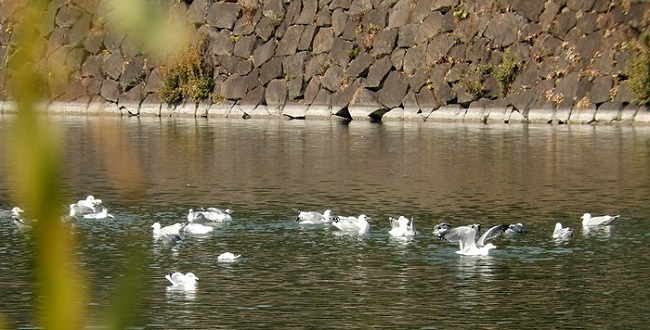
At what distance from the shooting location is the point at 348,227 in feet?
61.9

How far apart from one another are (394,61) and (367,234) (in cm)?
2763

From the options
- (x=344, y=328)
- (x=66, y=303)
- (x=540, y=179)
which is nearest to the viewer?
(x=66, y=303)

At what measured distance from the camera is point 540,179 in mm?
26469

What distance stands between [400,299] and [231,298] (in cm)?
175

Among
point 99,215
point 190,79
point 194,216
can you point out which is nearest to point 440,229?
point 194,216

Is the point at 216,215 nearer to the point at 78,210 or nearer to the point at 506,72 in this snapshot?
the point at 78,210

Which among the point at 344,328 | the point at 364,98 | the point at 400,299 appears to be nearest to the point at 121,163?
the point at 344,328

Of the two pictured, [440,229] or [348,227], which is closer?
[440,229]

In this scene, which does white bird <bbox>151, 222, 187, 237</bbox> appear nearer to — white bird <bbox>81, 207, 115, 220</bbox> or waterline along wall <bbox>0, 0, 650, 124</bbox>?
white bird <bbox>81, 207, 115, 220</bbox>

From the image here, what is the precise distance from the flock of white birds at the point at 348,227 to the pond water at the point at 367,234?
0.18m

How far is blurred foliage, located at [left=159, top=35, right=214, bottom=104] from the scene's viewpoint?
4928 centimetres

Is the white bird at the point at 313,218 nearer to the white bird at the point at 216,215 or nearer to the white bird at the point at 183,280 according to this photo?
the white bird at the point at 216,215

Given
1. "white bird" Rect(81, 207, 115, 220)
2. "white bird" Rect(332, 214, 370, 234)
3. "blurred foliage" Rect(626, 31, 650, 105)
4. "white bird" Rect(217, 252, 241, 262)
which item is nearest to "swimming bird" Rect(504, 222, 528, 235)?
"white bird" Rect(332, 214, 370, 234)

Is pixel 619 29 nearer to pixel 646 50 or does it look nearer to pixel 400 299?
pixel 646 50
